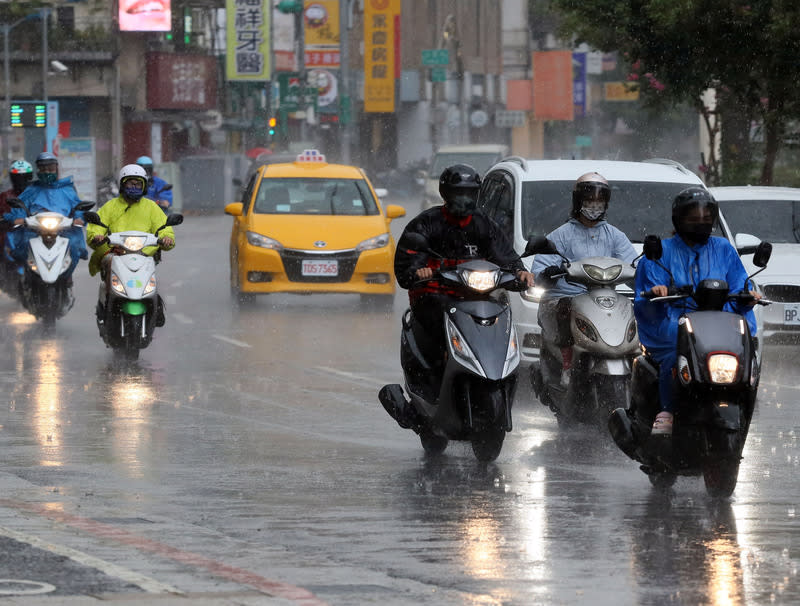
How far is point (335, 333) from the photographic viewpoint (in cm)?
1877

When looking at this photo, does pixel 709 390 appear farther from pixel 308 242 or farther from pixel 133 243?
pixel 308 242

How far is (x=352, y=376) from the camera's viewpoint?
14781 millimetres

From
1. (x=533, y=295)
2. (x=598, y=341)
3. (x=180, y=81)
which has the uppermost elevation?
(x=180, y=81)

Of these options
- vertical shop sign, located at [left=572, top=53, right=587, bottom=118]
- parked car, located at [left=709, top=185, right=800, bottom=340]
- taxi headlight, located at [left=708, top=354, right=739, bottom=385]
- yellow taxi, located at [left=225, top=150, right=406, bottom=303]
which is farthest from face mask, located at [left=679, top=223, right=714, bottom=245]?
vertical shop sign, located at [left=572, top=53, right=587, bottom=118]

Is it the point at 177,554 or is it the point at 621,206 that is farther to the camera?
the point at 621,206

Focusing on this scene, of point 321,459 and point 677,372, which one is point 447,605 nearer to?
point 677,372

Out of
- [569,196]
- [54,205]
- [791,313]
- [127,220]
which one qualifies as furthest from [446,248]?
[54,205]

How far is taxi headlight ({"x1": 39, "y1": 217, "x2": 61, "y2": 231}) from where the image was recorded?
61.8 feet

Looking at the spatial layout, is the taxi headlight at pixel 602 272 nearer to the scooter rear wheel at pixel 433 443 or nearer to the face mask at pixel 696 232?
the scooter rear wheel at pixel 433 443

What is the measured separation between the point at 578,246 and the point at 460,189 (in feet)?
6.23

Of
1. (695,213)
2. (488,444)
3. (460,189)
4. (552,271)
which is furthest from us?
(552,271)

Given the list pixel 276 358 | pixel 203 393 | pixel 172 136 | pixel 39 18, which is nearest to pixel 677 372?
pixel 203 393

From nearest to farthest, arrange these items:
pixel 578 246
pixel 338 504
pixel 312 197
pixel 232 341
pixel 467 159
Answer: pixel 338 504
pixel 578 246
pixel 232 341
pixel 312 197
pixel 467 159

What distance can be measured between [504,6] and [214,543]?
370ft
